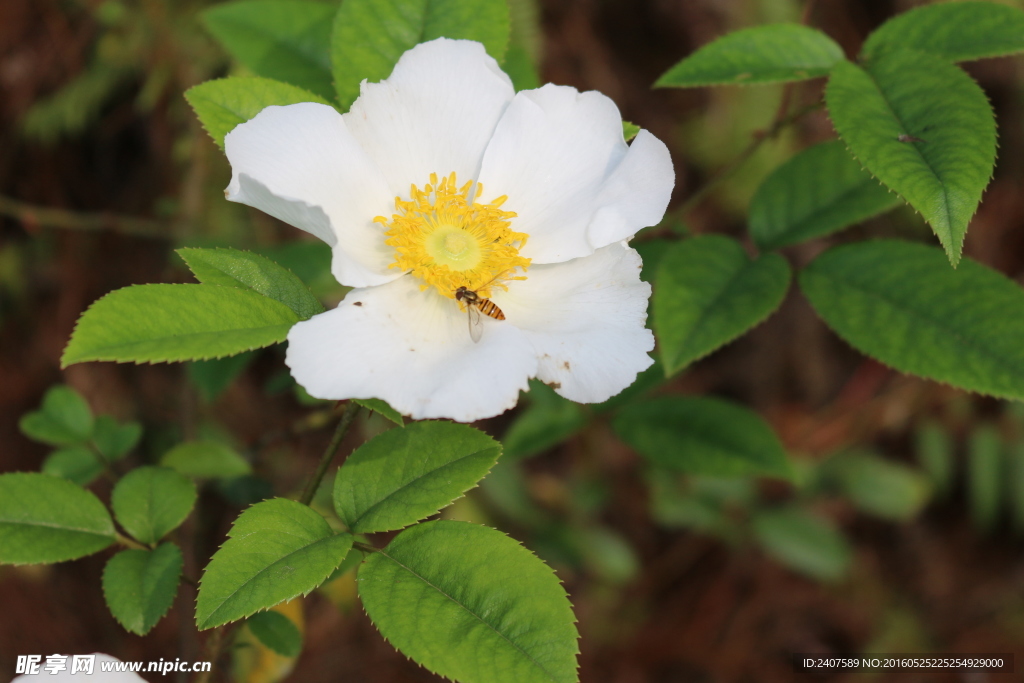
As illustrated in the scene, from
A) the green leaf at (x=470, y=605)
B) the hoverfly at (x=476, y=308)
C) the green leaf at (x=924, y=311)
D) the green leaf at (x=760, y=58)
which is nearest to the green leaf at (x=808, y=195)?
the green leaf at (x=924, y=311)

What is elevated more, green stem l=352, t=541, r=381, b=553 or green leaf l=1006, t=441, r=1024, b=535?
green stem l=352, t=541, r=381, b=553

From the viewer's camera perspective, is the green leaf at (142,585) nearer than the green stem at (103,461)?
Yes

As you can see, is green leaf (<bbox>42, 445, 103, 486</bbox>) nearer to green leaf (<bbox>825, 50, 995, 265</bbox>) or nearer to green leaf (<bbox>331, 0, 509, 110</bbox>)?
green leaf (<bbox>331, 0, 509, 110</bbox>)

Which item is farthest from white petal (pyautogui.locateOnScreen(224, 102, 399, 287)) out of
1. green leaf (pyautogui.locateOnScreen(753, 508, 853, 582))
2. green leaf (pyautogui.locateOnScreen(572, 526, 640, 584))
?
green leaf (pyautogui.locateOnScreen(753, 508, 853, 582))

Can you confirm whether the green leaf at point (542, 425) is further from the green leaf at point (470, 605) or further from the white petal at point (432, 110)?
the green leaf at point (470, 605)

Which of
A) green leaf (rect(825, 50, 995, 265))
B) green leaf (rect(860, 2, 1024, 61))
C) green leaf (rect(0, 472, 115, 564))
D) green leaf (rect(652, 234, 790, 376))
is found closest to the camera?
green leaf (rect(825, 50, 995, 265))

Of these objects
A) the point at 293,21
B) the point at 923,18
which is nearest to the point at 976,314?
the point at 923,18

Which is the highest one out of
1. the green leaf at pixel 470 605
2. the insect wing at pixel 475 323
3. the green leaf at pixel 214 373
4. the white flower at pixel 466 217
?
the white flower at pixel 466 217
